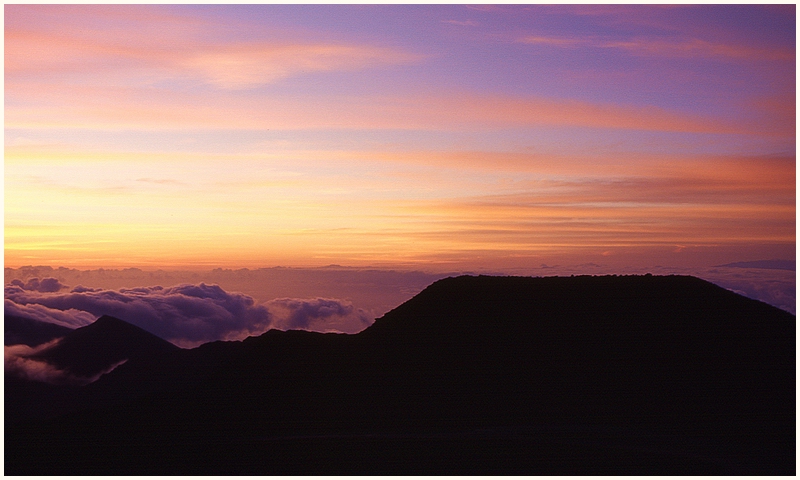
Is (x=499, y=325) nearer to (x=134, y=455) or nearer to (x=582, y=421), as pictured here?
(x=582, y=421)

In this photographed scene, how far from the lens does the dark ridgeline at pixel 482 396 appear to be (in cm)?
3158

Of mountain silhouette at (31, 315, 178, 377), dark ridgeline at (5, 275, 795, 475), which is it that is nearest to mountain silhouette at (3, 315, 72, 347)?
mountain silhouette at (31, 315, 178, 377)

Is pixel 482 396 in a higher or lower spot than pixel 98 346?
higher

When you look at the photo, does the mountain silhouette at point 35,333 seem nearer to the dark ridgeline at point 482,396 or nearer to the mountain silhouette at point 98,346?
the mountain silhouette at point 98,346

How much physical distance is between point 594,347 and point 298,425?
2304 cm

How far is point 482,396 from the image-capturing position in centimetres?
4497

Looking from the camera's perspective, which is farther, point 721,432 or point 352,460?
point 721,432

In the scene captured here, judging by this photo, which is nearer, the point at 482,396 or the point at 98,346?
the point at 482,396

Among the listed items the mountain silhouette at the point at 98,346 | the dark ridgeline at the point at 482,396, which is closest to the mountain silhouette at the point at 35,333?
the mountain silhouette at the point at 98,346

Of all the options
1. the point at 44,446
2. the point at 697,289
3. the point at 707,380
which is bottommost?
the point at 44,446

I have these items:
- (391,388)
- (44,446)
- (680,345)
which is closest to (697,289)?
(680,345)

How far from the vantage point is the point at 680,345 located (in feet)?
162

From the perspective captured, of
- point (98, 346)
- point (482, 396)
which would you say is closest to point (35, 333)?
point (98, 346)

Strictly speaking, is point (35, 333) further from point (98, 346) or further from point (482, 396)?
point (482, 396)
